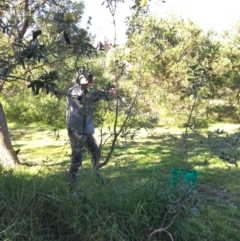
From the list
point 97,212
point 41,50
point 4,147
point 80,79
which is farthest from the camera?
point 4,147

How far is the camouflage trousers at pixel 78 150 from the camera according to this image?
3844 millimetres

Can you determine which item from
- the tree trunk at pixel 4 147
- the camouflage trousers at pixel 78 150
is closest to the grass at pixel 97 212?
the camouflage trousers at pixel 78 150

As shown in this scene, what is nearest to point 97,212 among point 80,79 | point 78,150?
point 78,150

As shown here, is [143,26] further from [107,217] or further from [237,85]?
[237,85]

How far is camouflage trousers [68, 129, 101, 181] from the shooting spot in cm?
384

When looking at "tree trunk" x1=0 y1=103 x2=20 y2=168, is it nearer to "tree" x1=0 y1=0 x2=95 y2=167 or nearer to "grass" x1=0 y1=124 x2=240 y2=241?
"grass" x1=0 y1=124 x2=240 y2=241

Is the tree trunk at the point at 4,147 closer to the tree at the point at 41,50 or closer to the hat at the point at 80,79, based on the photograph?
the hat at the point at 80,79

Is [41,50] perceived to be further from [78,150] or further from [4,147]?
[4,147]

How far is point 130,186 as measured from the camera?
12.5 ft

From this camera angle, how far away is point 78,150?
3.83 m

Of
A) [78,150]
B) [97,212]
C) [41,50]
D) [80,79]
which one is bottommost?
[97,212]

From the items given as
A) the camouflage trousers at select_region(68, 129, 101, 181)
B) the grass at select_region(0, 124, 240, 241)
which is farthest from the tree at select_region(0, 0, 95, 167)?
the grass at select_region(0, 124, 240, 241)

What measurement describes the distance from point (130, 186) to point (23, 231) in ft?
4.00

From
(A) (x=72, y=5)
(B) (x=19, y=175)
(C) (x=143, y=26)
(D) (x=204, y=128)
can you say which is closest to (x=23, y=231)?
(B) (x=19, y=175)
